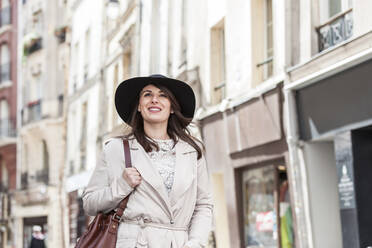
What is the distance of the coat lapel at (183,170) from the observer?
4.18 metres

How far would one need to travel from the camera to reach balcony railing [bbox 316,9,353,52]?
10383 millimetres

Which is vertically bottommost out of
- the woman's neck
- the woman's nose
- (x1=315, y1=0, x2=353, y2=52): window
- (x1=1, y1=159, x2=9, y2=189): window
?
the woman's neck

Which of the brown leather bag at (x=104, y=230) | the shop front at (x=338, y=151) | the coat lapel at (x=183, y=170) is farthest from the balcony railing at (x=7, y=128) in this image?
the brown leather bag at (x=104, y=230)

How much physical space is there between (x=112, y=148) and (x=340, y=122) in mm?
6719

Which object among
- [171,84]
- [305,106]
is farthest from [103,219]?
[305,106]

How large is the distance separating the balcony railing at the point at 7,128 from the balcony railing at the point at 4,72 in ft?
6.69

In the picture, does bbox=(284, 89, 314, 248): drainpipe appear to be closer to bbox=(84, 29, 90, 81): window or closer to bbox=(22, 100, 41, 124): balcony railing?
bbox=(84, 29, 90, 81): window

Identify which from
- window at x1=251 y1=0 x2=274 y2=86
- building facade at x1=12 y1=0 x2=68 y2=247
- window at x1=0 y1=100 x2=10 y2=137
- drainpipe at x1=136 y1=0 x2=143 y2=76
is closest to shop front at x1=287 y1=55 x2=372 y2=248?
window at x1=251 y1=0 x2=274 y2=86

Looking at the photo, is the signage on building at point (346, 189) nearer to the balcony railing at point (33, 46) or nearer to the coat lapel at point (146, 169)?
the coat lapel at point (146, 169)

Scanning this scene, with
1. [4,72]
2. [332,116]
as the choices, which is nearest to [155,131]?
[332,116]

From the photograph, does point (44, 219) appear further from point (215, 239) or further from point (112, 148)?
point (112, 148)

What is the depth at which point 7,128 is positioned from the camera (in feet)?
130

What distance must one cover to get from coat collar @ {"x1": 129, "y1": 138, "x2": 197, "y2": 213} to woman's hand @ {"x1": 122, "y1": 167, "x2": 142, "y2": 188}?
43mm

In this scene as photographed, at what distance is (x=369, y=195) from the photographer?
10141mm
